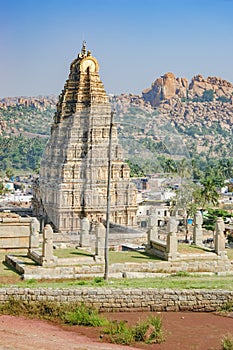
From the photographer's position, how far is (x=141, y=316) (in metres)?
15.4

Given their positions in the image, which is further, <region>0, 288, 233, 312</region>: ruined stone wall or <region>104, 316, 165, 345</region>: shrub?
<region>0, 288, 233, 312</region>: ruined stone wall

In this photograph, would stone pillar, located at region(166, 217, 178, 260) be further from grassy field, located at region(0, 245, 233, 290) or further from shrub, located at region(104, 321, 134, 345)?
shrub, located at region(104, 321, 134, 345)

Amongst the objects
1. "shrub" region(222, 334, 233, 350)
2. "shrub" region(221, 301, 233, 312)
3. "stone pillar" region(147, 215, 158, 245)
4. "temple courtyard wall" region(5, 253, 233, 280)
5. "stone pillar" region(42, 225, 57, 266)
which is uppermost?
"stone pillar" region(147, 215, 158, 245)

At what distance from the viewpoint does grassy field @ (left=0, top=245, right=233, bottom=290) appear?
16.8 meters

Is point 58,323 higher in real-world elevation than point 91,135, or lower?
lower

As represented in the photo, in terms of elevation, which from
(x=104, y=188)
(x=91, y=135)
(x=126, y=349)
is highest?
(x=91, y=135)

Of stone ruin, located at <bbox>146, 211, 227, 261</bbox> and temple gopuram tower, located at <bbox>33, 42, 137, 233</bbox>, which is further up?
temple gopuram tower, located at <bbox>33, 42, 137, 233</bbox>

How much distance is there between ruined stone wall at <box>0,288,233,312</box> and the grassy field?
431 millimetres

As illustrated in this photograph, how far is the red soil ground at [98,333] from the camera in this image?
42.5 ft

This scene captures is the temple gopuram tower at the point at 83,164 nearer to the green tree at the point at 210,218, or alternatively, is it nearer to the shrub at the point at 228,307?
the green tree at the point at 210,218

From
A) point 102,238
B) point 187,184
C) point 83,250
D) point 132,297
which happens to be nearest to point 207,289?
point 132,297

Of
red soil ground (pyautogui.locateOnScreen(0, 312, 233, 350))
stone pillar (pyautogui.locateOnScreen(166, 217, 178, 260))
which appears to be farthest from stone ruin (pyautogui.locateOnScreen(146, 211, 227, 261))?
red soil ground (pyautogui.locateOnScreen(0, 312, 233, 350))

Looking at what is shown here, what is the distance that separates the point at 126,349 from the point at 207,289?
392cm

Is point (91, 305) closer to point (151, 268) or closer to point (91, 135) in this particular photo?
point (151, 268)
